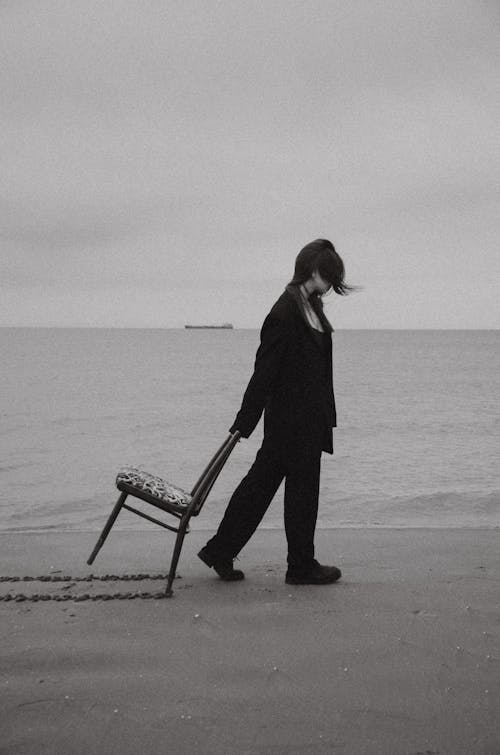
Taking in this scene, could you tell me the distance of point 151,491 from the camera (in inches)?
154

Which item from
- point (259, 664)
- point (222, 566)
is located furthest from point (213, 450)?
point (259, 664)

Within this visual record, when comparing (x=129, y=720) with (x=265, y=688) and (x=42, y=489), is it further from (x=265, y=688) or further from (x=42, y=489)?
(x=42, y=489)

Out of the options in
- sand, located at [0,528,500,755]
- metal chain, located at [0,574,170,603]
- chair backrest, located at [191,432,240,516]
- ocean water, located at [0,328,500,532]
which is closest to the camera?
sand, located at [0,528,500,755]

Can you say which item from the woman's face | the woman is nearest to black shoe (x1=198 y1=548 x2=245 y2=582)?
the woman

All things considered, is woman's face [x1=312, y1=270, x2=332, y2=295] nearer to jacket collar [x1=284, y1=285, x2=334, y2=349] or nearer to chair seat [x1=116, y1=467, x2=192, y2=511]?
jacket collar [x1=284, y1=285, x2=334, y2=349]

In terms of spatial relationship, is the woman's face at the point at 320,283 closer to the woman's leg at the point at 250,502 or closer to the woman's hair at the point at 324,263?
the woman's hair at the point at 324,263

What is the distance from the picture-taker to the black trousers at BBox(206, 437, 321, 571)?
4.14 m

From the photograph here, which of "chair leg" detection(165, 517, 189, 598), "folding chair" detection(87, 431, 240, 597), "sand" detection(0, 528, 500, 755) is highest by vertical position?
"folding chair" detection(87, 431, 240, 597)

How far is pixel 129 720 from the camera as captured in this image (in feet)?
8.40

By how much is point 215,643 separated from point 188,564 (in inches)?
58.2

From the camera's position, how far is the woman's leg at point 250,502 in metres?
4.17

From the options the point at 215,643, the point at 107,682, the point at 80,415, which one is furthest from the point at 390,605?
the point at 80,415

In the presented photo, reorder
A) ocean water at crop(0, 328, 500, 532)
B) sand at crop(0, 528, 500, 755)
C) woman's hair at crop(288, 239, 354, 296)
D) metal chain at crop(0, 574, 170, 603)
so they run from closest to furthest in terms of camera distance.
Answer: sand at crop(0, 528, 500, 755) → metal chain at crop(0, 574, 170, 603) → woman's hair at crop(288, 239, 354, 296) → ocean water at crop(0, 328, 500, 532)

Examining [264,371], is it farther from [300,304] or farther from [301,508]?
[301,508]
